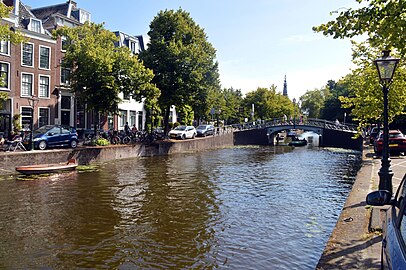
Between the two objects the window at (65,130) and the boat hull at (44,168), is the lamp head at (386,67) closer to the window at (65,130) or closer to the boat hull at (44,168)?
the boat hull at (44,168)

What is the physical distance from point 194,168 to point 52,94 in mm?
17513

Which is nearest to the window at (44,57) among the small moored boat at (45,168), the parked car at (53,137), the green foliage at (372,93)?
the parked car at (53,137)

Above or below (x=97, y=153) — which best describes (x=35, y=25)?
above

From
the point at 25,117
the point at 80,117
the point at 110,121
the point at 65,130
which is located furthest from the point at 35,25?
the point at 65,130

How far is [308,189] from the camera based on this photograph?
650 inches

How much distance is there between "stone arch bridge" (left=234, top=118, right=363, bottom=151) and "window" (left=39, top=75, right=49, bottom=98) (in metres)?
29.0

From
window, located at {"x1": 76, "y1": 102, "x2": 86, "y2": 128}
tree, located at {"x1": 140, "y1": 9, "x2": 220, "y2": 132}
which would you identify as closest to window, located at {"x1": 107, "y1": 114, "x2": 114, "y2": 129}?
window, located at {"x1": 76, "y1": 102, "x2": 86, "y2": 128}

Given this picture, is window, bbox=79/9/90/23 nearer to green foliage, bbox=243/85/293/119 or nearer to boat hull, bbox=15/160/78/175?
boat hull, bbox=15/160/78/175

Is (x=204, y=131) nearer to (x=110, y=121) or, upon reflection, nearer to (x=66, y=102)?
(x=110, y=121)

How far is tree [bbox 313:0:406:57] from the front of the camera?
721cm

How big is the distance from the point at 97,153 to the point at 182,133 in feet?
47.5

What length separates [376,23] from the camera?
303 inches

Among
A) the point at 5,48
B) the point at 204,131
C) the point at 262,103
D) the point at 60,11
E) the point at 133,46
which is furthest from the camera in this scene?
the point at 262,103

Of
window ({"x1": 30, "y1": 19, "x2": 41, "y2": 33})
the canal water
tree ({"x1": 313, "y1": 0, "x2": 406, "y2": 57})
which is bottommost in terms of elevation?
the canal water
